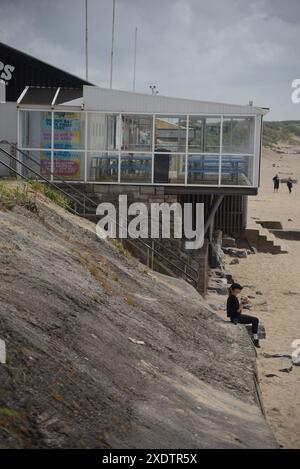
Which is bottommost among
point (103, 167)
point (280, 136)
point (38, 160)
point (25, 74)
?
point (103, 167)

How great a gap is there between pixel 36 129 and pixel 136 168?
258 centimetres

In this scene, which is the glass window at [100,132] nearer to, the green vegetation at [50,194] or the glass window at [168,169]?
the glass window at [168,169]

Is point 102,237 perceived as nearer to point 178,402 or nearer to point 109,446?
point 178,402

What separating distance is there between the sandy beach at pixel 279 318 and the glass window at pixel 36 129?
246 inches

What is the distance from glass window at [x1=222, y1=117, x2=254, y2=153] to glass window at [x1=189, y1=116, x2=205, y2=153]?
53 cm

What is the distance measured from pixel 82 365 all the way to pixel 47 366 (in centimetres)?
50

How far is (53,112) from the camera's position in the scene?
56.3 ft

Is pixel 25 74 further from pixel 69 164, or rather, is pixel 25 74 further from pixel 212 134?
pixel 212 134

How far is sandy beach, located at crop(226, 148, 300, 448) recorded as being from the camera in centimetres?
994

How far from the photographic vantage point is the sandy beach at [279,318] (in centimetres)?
994

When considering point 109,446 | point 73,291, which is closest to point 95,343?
point 73,291

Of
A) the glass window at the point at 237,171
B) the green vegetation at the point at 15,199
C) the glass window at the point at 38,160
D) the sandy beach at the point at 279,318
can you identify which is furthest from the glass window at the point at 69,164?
the sandy beach at the point at 279,318

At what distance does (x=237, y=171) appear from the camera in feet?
55.6

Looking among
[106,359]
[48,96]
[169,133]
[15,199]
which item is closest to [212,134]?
[169,133]
